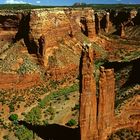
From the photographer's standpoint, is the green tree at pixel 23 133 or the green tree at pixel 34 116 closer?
the green tree at pixel 23 133

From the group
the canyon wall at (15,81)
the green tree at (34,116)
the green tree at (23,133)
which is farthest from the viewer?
the canyon wall at (15,81)

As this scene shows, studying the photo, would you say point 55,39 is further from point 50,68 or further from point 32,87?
point 32,87

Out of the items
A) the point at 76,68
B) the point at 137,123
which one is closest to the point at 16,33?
the point at 76,68

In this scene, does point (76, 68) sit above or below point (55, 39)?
below

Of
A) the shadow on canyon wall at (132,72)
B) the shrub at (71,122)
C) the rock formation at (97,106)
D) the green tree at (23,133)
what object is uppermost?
the shadow on canyon wall at (132,72)

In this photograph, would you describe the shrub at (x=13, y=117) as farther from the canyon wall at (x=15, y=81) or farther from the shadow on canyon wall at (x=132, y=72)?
the shadow on canyon wall at (x=132, y=72)

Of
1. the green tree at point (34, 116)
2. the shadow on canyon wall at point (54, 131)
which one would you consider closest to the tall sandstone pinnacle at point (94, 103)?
the shadow on canyon wall at point (54, 131)

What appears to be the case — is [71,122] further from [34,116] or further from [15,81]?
[15,81]

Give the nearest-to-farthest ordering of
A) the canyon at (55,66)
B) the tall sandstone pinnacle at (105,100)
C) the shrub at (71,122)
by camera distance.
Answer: the tall sandstone pinnacle at (105,100), the canyon at (55,66), the shrub at (71,122)
